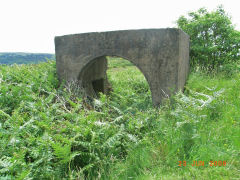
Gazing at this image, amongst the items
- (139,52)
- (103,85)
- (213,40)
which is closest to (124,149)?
(139,52)

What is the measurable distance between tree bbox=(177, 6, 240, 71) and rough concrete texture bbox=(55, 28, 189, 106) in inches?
154

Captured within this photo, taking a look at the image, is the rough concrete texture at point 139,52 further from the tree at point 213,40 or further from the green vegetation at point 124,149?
the tree at point 213,40

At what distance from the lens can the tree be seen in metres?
8.33

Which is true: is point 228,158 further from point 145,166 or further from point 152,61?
point 152,61

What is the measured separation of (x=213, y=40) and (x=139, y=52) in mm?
5182

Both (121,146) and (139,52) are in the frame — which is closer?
(121,146)

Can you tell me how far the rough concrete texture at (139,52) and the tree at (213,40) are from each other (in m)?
3.90

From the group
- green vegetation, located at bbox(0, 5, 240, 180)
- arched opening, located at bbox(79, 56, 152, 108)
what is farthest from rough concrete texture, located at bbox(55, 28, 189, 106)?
green vegetation, located at bbox(0, 5, 240, 180)

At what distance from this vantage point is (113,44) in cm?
508

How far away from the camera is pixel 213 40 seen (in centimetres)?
860

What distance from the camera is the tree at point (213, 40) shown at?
8328mm
